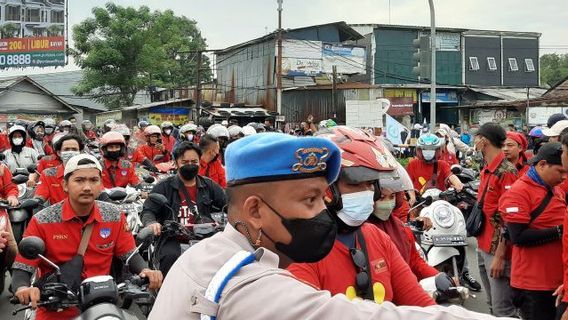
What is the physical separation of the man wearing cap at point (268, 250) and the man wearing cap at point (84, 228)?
3.25 meters

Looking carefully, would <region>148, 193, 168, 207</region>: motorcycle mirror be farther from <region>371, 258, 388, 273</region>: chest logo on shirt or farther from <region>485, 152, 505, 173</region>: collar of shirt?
<region>371, 258, 388, 273</region>: chest logo on shirt

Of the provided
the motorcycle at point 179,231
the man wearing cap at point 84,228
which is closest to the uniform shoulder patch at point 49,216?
the man wearing cap at point 84,228

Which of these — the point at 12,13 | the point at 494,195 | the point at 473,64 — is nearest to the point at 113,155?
the point at 494,195

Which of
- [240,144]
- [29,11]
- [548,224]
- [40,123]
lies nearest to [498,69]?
[29,11]

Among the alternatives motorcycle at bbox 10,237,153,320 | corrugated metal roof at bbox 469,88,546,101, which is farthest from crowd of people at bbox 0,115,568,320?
corrugated metal roof at bbox 469,88,546,101

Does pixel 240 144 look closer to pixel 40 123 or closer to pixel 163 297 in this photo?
pixel 163 297

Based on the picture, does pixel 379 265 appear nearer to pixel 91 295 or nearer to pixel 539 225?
pixel 91 295

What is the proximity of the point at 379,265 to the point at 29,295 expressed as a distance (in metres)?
2.48

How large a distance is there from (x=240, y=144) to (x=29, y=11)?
1700 inches

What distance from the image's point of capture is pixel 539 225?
5.14 meters

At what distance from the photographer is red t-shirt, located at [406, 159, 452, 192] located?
30.7ft

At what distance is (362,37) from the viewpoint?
4634 cm

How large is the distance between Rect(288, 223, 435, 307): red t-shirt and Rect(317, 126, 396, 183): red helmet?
0.23m

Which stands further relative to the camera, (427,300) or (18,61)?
(18,61)
